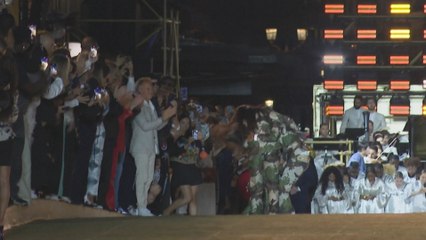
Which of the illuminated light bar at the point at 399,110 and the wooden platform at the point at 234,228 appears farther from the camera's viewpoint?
the illuminated light bar at the point at 399,110

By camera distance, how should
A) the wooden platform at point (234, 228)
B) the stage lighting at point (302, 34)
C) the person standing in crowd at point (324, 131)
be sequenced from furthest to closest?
the stage lighting at point (302, 34) → the person standing in crowd at point (324, 131) → the wooden platform at point (234, 228)

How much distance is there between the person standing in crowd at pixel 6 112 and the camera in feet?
39.2

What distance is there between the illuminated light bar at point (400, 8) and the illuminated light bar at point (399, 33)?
448mm

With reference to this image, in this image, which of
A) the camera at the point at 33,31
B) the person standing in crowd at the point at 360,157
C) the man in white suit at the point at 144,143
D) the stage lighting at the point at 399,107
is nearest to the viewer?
the camera at the point at 33,31

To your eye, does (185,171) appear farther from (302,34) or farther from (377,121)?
(302,34)

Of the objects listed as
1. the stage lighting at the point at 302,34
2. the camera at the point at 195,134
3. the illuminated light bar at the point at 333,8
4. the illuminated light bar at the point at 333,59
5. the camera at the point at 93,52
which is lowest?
the camera at the point at 195,134

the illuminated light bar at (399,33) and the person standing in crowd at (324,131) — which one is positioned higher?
the illuminated light bar at (399,33)

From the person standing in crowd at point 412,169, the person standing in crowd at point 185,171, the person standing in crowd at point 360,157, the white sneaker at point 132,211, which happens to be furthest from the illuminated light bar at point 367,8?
the white sneaker at point 132,211

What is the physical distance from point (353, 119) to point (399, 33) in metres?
2.78

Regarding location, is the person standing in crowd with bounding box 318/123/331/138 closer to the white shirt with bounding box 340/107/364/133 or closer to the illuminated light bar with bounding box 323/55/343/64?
the white shirt with bounding box 340/107/364/133

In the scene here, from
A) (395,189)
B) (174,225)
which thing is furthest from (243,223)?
(395,189)

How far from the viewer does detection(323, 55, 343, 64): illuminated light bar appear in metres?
31.9

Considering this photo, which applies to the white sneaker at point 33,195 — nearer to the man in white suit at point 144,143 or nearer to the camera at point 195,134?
the man in white suit at point 144,143

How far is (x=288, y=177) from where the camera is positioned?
15469mm
